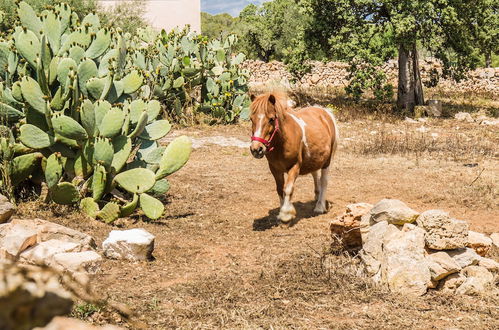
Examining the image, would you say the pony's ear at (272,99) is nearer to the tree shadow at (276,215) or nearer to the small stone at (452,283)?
the tree shadow at (276,215)

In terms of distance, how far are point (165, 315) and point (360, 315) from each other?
1.50m

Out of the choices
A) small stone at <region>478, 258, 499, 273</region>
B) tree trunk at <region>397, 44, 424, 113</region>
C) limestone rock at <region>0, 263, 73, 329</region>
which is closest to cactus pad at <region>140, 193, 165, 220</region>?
small stone at <region>478, 258, 499, 273</region>

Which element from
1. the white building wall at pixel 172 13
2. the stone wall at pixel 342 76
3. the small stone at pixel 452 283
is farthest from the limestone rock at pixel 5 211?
the white building wall at pixel 172 13

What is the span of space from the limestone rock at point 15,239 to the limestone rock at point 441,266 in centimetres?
362

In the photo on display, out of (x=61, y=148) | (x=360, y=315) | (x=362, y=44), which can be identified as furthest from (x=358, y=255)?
(x=362, y=44)

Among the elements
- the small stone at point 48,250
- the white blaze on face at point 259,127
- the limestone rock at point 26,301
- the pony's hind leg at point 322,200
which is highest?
the limestone rock at point 26,301

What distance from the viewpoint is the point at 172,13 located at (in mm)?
32625

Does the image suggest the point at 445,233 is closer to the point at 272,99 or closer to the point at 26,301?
the point at 272,99

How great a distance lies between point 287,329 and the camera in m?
3.89

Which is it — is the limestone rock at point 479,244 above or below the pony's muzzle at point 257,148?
below

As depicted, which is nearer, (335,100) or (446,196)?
(446,196)

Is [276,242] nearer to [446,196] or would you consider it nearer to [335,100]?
[446,196]

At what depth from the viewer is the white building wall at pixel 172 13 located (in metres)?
31.6

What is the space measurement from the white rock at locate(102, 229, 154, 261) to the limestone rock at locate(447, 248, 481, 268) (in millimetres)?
2954
